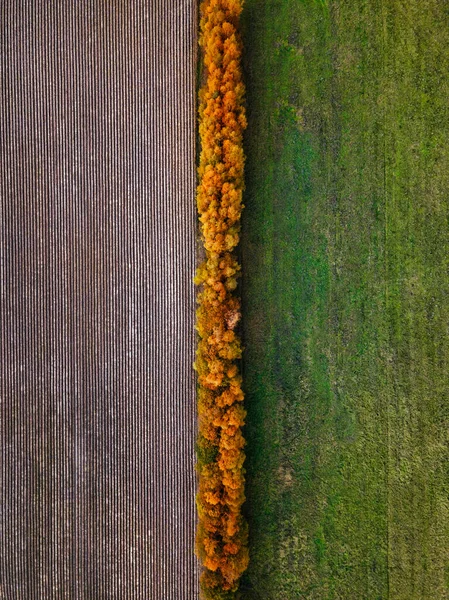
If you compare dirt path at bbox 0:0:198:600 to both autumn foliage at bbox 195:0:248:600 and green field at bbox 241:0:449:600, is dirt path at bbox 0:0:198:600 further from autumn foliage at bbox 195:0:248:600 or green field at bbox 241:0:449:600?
green field at bbox 241:0:449:600

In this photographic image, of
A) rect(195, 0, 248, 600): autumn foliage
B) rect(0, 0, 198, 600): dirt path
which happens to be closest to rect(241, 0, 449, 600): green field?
rect(195, 0, 248, 600): autumn foliage

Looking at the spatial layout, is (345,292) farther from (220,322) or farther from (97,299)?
(97,299)

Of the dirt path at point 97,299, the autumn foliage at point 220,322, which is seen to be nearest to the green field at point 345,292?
the autumn foliage at point 220,322

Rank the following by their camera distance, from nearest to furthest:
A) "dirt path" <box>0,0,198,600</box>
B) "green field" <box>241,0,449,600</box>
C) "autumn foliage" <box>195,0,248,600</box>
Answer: "autumn foliage" <box>195,0,248,600</box> → "green field" <box>241,0,449,600</box> → "dirt path" <box>0,0,198,600</box>

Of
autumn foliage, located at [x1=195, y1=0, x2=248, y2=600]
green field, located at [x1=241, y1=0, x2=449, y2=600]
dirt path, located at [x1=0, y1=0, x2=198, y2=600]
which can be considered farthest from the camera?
dirt path, located at [x1=0, y1=0, x2=198, y2=600]

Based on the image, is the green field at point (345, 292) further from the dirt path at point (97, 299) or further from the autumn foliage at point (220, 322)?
the dirt path at point (97, 299)

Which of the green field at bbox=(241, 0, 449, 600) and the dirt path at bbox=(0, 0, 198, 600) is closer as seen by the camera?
the green field at bbox=(241, 0, 449, 600)
